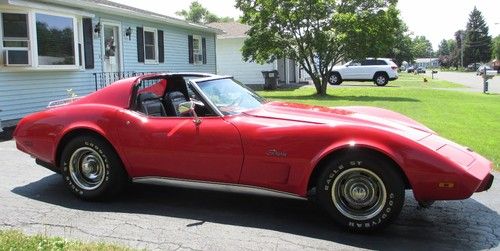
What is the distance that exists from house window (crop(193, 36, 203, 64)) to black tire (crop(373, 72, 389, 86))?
44.1 ft

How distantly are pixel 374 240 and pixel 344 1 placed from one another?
1839 centimetres

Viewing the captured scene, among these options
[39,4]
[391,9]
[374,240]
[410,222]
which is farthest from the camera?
[391,9]

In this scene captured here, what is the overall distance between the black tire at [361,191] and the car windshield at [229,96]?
1.20 metres

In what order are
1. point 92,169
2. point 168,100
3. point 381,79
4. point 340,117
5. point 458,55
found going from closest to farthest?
point 340,117 → point 92,169 → point 168,100 → point 381,79 → point 458,55

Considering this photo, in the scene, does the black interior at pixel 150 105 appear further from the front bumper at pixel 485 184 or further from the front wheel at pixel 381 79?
the front wheel at pixel 381 79

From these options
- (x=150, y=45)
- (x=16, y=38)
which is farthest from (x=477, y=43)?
(x=16, y=38)

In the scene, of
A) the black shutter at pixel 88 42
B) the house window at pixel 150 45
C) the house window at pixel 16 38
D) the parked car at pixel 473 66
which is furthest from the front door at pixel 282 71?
A: the parked car at pixel 473 66

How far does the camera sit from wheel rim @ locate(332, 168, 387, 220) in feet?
14.3

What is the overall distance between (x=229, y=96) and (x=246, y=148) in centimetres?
87

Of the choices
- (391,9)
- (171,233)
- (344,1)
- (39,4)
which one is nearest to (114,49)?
(39,4)

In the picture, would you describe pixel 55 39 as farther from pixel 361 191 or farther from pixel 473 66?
pixel 473 66

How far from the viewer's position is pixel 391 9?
69.8ft

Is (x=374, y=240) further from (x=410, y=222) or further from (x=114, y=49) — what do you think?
(x=114, y=49)

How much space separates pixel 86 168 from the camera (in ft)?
18.1
